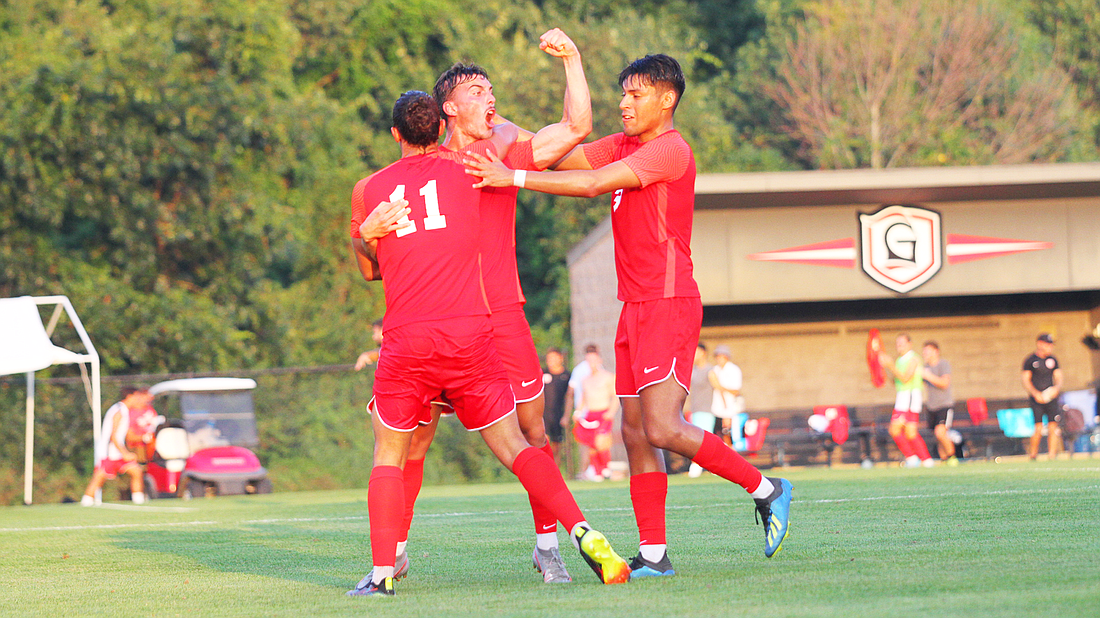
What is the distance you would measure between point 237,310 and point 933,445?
12685 millimetres

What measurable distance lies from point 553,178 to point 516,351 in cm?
85

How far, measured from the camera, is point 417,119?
520 centimetres

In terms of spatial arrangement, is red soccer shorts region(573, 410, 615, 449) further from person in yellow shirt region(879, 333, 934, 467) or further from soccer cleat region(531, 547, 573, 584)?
soccer cleat region(531, 547, 573, 584)

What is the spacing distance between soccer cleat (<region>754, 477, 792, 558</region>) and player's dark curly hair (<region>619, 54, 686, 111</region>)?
1.75m

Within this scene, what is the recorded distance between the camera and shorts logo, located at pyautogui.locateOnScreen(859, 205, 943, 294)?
749 inches

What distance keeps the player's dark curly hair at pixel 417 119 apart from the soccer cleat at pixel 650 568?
1.98 metres

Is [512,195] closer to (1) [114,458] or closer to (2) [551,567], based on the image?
→ (2) [551,567]

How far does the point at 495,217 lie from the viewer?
5.66m

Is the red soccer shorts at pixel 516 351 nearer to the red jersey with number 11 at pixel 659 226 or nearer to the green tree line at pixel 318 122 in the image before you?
the red jersey with number 11 at pixel 659 226

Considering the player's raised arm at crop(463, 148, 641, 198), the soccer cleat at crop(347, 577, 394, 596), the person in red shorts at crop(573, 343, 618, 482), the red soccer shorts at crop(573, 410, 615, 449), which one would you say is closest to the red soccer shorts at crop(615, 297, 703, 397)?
the player's raised arm at crop(463, 148, 641, 198)

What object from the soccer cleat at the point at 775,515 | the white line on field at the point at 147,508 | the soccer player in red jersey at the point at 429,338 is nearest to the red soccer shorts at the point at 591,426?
the white line on field at the point at 147,508

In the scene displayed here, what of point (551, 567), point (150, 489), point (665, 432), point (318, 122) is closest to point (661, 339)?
point (665, 432)

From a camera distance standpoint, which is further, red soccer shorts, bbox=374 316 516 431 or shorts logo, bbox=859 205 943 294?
shorts logo, bbox=859 205 943 294

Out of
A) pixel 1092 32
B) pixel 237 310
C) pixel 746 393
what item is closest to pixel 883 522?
pixel 746 393
